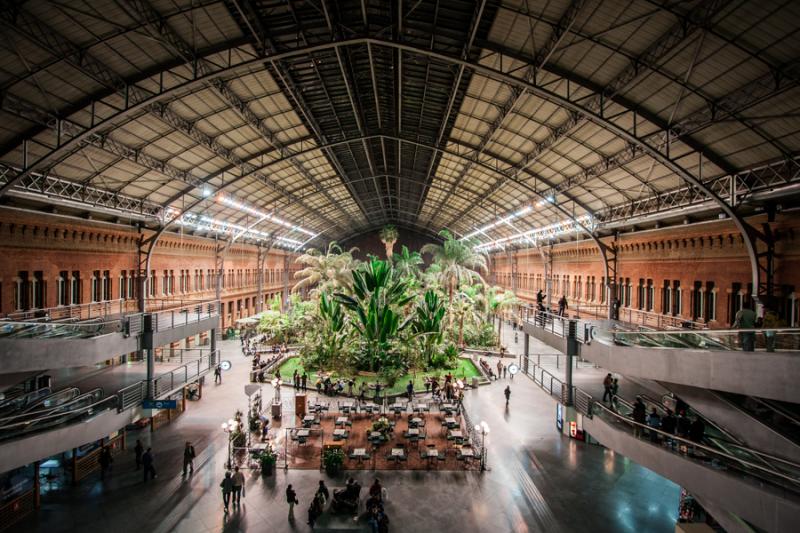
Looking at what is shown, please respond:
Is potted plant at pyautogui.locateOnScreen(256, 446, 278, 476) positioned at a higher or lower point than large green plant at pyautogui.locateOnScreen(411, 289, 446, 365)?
lower

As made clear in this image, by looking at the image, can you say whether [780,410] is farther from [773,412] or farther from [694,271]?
[694,271]

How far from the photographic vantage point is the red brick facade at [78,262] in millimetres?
17844

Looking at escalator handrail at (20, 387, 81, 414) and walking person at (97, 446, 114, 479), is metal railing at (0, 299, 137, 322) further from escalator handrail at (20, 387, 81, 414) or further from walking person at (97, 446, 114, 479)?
walking person at (97, 446, 114, 479)

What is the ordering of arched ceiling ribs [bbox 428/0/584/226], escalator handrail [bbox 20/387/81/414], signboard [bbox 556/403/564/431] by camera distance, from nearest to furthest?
1. escalator handrail [bbox 20/387/81/414]
2. arched ceiling ribs [bbox 428/0/584/226]
3. signboard [bbox 556/403/564/431]

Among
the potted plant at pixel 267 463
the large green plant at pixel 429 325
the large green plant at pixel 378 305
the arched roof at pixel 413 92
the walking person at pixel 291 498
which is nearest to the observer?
the arched roof at pixel 413 92

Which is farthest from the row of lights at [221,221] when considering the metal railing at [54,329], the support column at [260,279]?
the metal railing at [54,329]

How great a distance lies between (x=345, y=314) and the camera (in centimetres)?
2992

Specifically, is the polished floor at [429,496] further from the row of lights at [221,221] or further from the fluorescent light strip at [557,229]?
the fluorescent light strip at [557,229]

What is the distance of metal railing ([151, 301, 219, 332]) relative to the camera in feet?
54.7

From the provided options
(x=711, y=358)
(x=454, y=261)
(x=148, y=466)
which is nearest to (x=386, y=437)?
(x=148, y=466)

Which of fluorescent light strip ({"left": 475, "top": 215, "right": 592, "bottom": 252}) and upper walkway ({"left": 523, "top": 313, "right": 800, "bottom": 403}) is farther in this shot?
fluorescent light strip ({"left": 475, "top": 215, "right": 592, "bottom": 252})

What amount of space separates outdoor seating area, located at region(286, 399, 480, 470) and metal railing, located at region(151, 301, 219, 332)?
6.63 m

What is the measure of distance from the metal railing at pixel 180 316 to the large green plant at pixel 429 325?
11905mm

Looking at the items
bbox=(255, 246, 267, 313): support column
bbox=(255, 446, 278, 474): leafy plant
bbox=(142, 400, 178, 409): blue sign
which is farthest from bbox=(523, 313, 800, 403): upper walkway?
bbox=(255, 246, 267, 313): support column
